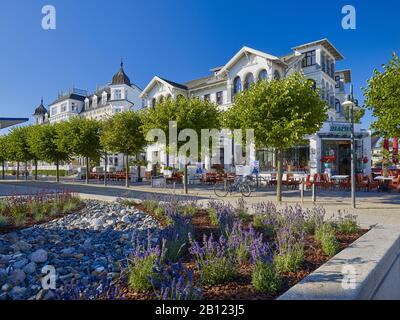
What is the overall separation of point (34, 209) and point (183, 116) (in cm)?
966

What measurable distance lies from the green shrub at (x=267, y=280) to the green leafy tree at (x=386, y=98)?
9.22 m

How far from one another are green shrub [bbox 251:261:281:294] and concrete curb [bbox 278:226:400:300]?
28 cm

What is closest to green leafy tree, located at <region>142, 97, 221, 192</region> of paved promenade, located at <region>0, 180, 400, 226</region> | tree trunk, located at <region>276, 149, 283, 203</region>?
paved promenade, located at <region>0, 180, 400, 226</region>

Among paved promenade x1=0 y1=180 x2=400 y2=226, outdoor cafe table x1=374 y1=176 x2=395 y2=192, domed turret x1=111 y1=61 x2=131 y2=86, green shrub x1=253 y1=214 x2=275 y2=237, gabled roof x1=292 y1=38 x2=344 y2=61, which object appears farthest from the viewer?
domed turret x1=111 y1=61 x2=131 y2=86

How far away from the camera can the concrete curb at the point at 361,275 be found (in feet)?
10.0

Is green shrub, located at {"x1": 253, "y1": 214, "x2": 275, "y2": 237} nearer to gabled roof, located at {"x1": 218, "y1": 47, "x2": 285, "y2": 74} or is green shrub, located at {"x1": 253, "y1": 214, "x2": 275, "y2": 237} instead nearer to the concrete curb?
the concrete curb

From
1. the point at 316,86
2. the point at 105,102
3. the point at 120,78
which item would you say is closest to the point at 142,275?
the point at 316,86

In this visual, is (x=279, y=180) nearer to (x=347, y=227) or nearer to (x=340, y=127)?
(x=347, y=227)

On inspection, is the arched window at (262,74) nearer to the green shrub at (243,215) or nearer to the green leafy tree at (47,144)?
the green leafy tree at (47,144)

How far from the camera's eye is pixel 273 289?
344cm

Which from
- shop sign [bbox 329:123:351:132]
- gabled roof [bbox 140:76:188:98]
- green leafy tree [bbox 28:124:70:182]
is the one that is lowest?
green leafy tree [bbox 28:124:70:182]

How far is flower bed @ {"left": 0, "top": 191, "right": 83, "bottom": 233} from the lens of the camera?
7418mm

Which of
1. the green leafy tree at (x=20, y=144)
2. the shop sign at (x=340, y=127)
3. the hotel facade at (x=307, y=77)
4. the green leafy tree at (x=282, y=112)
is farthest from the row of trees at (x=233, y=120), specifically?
the shop sign at (x=340, y=127)

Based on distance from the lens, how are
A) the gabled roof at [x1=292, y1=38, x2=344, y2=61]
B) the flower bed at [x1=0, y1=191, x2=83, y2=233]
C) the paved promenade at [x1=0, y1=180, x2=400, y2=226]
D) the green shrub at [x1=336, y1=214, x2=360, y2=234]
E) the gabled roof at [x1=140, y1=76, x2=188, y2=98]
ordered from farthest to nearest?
the gabled roof at [x1=140, y1=76, x2=188, y2=98] < the gabled roof at [x1=292, y1=38, x2=344, y2=61] < the paved promenade at [x1=0, y1=180, x2=400, y2=226] < the flower bed at [x1=0, y1=191, x2=83, y2=233] < the green shrub at [x1=336, y1=214, x2=360, y2=234]
